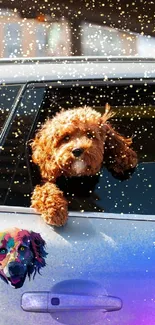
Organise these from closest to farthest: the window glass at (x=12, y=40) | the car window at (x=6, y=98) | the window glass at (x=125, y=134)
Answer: the window glass at (x=125, y=134)
the car window at (x=6, y=98)
the window glass at (x=12, y=40)

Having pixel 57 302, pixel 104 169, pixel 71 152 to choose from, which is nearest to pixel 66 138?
pixel 71 152

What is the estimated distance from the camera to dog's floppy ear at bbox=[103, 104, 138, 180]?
2.56 m

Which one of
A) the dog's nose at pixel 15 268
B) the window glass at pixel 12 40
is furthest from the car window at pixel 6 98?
the window glass at pixel 12 40

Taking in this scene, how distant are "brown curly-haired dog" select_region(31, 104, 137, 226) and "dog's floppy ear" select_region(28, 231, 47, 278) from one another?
0.24ft

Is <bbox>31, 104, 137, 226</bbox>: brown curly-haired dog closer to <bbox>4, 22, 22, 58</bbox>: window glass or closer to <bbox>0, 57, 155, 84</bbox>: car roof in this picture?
<bbox>0, 57, 155, 84</bbox>: car roof

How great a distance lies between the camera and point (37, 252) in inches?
95.0

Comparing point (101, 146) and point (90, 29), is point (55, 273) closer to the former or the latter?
point (101, 146)

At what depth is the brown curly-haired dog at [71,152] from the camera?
7.93ft

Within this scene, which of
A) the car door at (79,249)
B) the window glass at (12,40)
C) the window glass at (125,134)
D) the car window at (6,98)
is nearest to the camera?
the car door at (79,249)

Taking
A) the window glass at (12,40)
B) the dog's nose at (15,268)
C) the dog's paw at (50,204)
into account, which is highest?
the dog's paw at (50,204)

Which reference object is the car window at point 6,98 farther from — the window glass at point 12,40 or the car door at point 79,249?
the window glass at point 12,40

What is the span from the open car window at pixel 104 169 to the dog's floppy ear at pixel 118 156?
27 mm

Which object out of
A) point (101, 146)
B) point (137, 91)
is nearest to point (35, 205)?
point (101, 146)

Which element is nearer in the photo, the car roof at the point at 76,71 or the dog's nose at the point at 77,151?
the dog's nose at the point at 77,151
